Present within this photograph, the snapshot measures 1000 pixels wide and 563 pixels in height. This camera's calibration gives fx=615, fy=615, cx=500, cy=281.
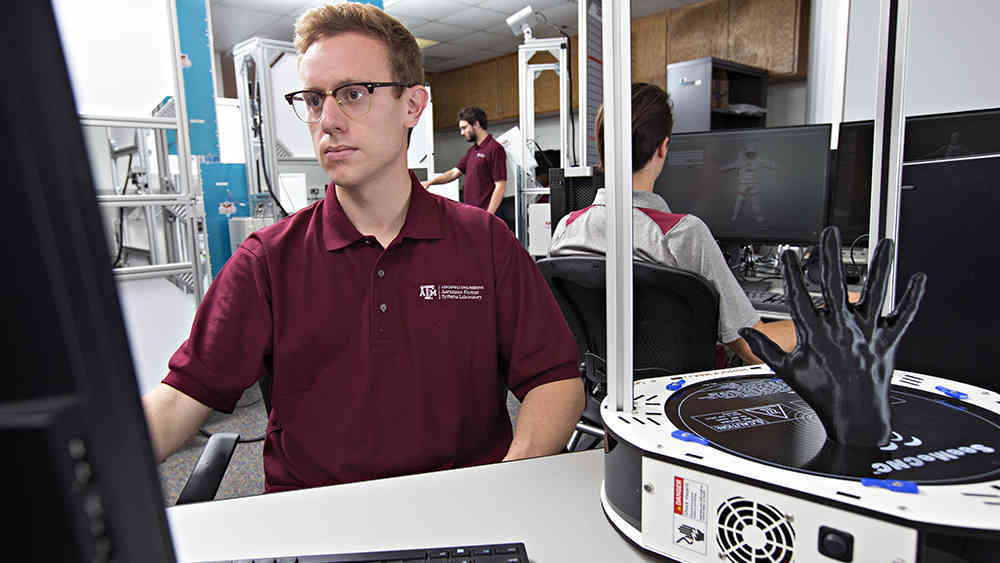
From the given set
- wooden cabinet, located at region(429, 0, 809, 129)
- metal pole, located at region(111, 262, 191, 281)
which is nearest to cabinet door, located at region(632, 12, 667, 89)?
wooden cabinet, located at region(429, 0, 809, 129)

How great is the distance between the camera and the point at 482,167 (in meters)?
4.97

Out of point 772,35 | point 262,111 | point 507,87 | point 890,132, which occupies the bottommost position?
point 890,132

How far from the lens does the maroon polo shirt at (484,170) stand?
4895mm

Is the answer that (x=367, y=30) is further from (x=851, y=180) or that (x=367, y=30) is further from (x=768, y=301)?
(x=851, y=180)

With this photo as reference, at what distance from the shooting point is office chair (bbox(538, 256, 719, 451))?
1.27 meters

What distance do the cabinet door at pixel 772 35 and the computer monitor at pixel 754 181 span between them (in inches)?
129

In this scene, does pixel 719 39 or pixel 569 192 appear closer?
pixel 569 192

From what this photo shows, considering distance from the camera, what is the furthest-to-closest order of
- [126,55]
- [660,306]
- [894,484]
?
[126,55] < [660,306] < [894,484]

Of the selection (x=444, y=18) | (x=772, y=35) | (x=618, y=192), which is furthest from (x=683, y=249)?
(x=444, y=18)

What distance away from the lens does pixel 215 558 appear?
0.59 m

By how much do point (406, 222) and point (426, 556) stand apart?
633 mm

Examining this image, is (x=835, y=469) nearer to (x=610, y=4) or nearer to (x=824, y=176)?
(x=610, y=4)

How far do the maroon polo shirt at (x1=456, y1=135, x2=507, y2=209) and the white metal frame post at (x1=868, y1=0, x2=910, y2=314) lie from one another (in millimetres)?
4126

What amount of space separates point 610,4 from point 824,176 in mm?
1626
